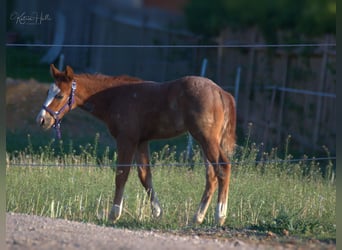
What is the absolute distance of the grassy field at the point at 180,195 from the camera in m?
10.2

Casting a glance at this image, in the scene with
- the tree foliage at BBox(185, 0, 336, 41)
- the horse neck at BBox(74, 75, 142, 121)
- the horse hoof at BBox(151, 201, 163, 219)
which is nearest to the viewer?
the horse hoof at BBox(151, 201, 163, 219)

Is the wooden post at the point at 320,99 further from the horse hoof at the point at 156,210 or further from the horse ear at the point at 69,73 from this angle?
the horse ear at the point at 69,73

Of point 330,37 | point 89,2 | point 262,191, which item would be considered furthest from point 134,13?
point 262,191

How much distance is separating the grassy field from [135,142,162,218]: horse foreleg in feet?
0.29

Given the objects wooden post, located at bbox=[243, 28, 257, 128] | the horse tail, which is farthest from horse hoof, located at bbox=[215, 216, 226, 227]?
wooden post, located at bbox=[243, 28, 257, 128]

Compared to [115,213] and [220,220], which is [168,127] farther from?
[220,220]

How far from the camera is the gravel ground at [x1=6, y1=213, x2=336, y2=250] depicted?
816cm

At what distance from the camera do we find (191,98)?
10.5m

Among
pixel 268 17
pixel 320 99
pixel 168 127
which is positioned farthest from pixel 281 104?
pixel 168 127

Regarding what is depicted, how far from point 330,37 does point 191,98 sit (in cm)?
843

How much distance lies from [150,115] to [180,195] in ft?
3.92

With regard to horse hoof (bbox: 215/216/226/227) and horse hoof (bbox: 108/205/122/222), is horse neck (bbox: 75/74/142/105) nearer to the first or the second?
horse hoof (bbox: 108/205/122/222)

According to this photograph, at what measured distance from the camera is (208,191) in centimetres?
1059

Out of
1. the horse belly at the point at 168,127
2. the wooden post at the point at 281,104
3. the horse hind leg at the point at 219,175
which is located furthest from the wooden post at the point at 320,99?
the horse hind leg at the point at 219,175
